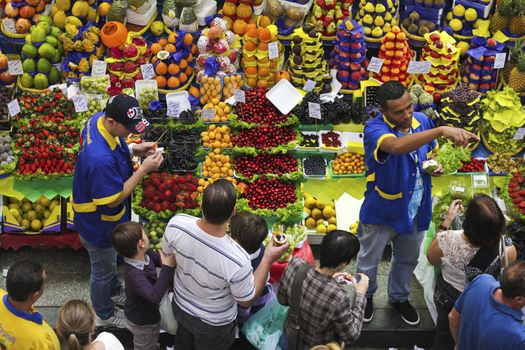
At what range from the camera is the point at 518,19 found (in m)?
5.84

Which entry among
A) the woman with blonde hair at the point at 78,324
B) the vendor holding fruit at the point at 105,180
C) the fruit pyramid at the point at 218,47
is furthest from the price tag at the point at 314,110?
the woman with blonde hair at the point at 78,324

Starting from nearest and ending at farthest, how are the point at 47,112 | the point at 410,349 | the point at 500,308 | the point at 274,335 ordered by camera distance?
the point at 500,308, the point at 274,335, the point at 410,349, the point at 47,112

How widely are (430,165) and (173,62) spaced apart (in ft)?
9.54

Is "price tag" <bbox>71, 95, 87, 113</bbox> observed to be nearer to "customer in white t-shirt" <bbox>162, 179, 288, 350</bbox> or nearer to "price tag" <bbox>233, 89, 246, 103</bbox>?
"price tag" <bbox>233, 89, 246, 103</bbox>

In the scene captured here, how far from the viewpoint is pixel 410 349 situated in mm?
4551

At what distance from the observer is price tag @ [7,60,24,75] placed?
5.57 m

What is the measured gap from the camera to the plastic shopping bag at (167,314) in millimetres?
3828

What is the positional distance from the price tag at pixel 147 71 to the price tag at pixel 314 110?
153cm

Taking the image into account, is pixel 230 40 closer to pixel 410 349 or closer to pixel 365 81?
pixel 365 81

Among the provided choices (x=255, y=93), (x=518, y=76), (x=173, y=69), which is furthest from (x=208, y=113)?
(x=518, y=76)

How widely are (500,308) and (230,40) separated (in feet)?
12.4

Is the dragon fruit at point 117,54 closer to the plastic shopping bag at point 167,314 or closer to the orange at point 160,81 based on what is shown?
the orange at point 160,81

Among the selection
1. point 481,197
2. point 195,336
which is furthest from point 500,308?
point 195,336

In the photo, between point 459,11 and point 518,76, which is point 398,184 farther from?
point 459,11
